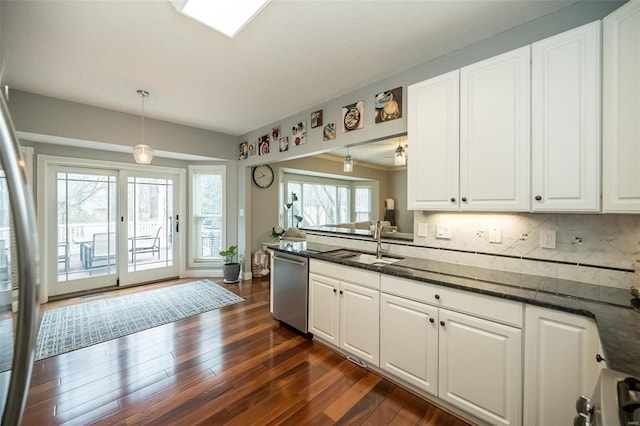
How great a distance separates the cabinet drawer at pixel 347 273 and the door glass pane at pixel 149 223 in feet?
11.0

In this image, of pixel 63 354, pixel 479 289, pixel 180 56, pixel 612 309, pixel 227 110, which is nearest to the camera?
pixel 612 309

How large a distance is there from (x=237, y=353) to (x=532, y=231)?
101 inches

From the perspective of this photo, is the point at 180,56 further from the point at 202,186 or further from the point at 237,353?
the point at 202,186

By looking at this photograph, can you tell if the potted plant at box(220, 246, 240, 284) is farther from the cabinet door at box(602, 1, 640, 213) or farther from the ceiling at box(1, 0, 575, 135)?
the cabinet door at box(602, 1, 640, 213)

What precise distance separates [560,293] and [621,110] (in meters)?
0.97

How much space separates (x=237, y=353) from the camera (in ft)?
8.03

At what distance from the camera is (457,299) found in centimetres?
167

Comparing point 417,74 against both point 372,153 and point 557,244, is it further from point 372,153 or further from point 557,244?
point 372,153

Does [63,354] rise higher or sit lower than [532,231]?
lower

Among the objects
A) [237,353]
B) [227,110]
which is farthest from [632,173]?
[227,110]

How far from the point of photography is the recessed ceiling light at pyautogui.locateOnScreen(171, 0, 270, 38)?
5.23 ft

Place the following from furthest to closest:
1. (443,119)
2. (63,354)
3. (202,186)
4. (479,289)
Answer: (202,186), (63,354), (443,119), (479,289)

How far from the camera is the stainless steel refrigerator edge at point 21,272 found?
0.47 metres

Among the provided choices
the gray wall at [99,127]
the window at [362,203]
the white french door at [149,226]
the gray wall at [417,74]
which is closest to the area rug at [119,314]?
the white french door at [149,226]
